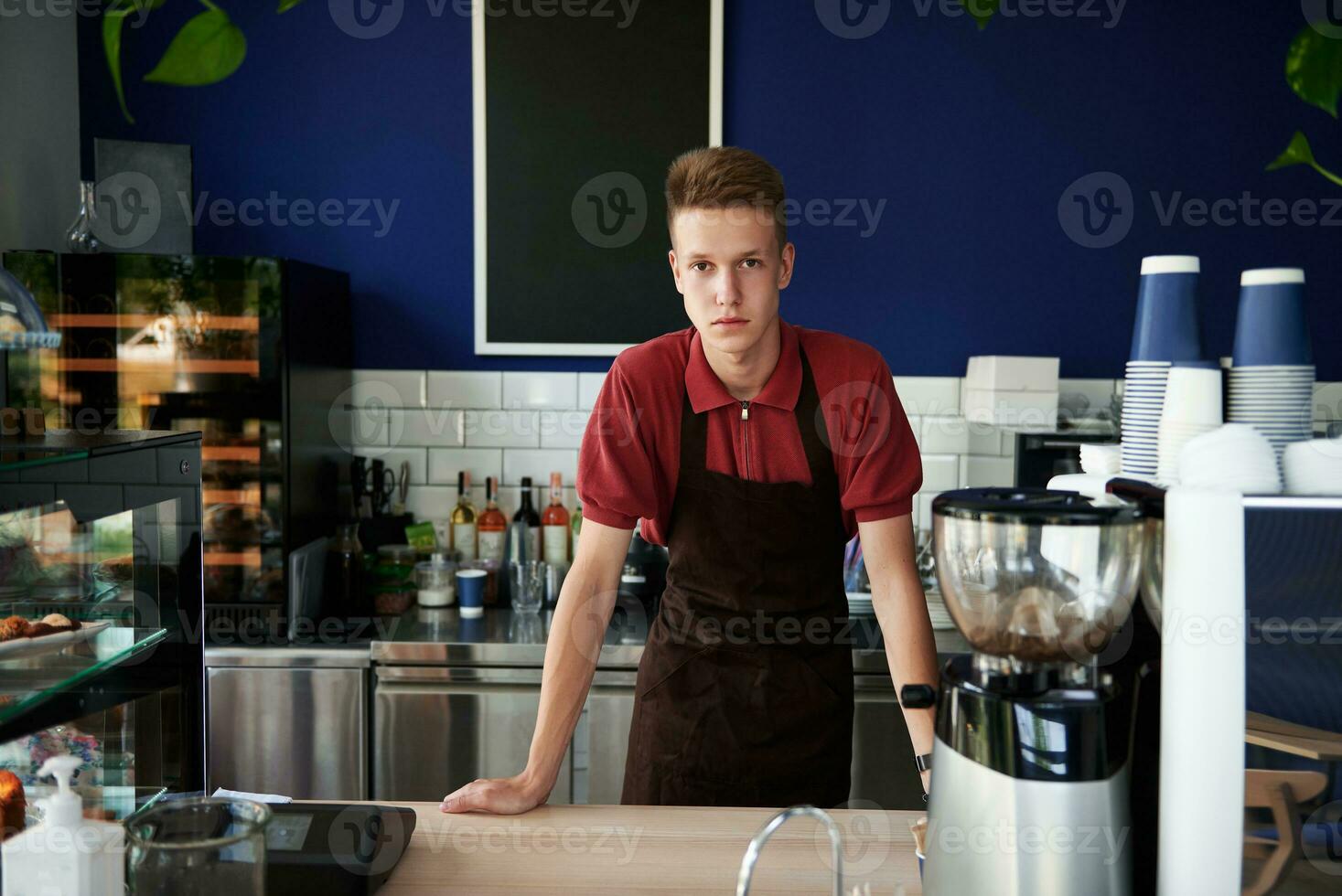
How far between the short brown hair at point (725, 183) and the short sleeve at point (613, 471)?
37cm

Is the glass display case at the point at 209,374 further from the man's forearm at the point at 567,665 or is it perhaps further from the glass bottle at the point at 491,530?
the man's forearm at the point at 567,665

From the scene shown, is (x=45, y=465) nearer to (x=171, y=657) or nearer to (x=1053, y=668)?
(x=171, y=657)

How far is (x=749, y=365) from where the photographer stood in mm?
1974

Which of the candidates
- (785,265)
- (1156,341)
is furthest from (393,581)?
(1156,341)

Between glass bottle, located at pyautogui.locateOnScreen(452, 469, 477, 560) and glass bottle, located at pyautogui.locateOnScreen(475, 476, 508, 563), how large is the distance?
3 centimetres

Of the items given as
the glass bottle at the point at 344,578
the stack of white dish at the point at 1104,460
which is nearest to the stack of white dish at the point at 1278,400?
the stack of white dish at the point at 1104,460

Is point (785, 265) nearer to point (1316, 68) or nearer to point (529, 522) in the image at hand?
point (1316, 68)

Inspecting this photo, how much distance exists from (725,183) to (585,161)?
5.99ft

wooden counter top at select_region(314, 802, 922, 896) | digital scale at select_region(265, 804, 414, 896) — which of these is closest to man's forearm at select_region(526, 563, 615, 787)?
wooden counter top at select_region(314, 802, 922, 896)

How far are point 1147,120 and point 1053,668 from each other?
2.91 m

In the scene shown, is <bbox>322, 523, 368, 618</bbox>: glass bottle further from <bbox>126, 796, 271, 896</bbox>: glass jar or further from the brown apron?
<bbox>126, 796, 271, 896</bbox>: glass jar

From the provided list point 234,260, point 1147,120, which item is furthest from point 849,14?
point 234,260

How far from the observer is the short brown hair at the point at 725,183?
5.80 ft

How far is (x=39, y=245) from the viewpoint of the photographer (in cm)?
325
